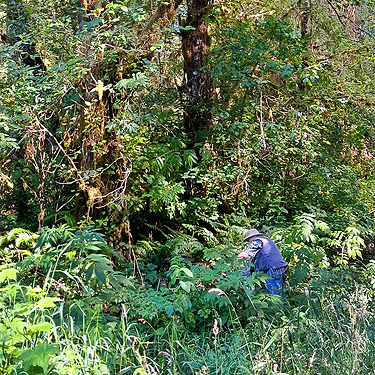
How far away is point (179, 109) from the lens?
9.15 m

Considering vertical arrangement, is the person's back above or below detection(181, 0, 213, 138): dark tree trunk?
below

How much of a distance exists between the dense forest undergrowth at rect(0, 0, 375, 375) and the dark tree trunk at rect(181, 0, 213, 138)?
1.1 inches

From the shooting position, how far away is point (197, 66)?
9.08 meters

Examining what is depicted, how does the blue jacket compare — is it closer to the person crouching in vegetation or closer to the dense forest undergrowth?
the person crouching in vegetation

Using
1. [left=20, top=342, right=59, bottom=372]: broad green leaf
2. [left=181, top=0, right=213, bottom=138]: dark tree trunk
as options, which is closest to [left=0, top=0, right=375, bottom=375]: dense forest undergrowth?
[left=181, top=0, right=213, bottom=138]: dark tree trunk

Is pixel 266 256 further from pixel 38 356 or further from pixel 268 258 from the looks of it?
pixel 38 356

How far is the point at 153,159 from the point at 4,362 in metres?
5.19

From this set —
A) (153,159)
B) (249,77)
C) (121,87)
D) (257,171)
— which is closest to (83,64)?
(121,87)

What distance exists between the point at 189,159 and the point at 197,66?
1954 millimetres

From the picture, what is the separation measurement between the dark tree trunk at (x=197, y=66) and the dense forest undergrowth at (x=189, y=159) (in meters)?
0.03

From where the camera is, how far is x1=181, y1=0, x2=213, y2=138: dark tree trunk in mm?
9039

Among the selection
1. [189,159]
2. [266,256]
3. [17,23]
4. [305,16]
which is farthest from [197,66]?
[266,256]

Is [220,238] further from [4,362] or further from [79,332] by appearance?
[4,362]

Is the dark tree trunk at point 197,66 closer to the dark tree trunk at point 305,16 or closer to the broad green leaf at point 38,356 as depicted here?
the dark tree trunk at point 305,16
